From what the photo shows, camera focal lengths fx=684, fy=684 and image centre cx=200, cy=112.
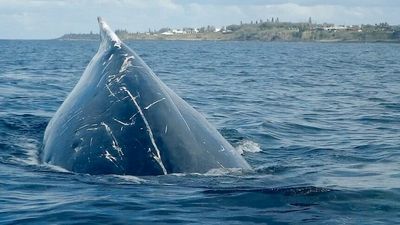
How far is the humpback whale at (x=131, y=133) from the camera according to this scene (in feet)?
28.2

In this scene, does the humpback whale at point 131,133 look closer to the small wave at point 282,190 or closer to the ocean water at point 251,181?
the ocean water at point 251,181

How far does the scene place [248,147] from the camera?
13219mm

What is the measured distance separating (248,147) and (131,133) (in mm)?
4722

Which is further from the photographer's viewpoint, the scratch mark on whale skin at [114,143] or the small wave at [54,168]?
the small wave at [54,168]

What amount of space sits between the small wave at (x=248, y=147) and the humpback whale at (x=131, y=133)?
253 cm

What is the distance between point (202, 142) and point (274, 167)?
6.33 feet

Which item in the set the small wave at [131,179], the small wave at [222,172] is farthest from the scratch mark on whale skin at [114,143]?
the small wave at [222,172]

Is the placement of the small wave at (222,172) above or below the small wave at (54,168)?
above

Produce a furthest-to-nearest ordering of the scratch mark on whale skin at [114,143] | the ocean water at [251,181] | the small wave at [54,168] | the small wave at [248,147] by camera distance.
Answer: the small wave at [248,147], the small wave at [54,168], the scratch mark on whale skin at [114,143], the ocean water at [251,181]

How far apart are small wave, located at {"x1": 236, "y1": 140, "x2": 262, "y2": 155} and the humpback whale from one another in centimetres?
253

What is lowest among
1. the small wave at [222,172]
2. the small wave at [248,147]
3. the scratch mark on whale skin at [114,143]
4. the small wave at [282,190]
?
the small wave at [248,147]

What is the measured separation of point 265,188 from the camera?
28.3 ft

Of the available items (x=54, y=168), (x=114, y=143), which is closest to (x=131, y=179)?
(x=114, y=143)

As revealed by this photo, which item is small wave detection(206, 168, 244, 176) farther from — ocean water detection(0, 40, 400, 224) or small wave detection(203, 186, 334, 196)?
small wave detection(203, 186, 334, 196)
